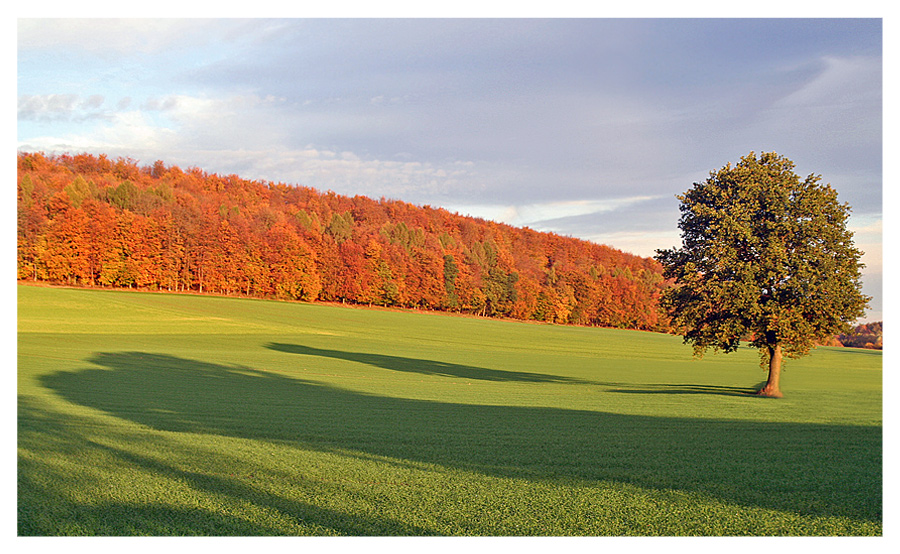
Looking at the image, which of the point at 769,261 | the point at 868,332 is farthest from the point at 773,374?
the point at 868,332

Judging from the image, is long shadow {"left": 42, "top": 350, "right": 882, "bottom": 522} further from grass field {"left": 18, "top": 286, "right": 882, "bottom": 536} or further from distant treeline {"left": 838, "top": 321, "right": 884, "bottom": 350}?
distant treeline {"left": 838, "top": 321, "right": 884, "bottom": 350}

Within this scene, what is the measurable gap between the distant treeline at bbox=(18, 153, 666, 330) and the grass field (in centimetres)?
3110

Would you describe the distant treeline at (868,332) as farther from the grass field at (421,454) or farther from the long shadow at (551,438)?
the long shadow at (551,438)

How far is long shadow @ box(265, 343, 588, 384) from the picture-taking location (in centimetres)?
2591

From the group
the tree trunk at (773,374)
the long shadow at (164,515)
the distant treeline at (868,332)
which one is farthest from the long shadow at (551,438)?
the tree trunk at (773,374)

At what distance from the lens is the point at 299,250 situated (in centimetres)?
6322

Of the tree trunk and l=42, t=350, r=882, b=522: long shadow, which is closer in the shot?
l=42, t=350, r=882, b=522: long shadow

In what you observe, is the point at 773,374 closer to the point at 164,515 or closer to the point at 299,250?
the point at 164,515

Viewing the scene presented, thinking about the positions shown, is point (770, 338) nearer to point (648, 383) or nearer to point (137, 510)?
point (648, 383)

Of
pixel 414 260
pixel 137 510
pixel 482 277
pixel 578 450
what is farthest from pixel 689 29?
pixel 482 277

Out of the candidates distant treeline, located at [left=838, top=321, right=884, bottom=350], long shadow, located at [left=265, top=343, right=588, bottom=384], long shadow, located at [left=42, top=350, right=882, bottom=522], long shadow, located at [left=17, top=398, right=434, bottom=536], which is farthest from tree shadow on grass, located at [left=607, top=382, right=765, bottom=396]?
long shadow, located at [left=17, top=398, right=434, bottom=536]

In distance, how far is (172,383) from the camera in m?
18.3

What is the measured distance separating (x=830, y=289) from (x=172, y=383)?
2197cm

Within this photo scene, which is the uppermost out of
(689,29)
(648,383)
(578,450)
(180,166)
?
(180,166)
